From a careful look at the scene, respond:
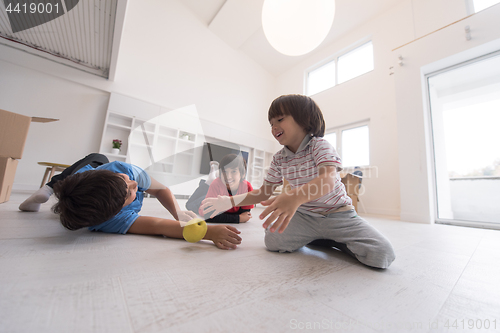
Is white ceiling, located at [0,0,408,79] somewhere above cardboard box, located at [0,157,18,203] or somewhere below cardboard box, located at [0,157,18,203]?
above

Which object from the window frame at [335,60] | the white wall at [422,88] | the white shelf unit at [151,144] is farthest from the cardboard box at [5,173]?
the window frame at [335,60]

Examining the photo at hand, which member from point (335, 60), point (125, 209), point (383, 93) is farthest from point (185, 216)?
point (335, 60)

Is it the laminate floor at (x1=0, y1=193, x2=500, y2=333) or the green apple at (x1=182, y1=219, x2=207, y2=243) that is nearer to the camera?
the laminate floor at (x1=0, y1=193, x2=500, y2=333)

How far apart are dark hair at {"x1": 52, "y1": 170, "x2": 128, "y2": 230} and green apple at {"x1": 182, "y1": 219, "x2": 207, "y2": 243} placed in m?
0.24

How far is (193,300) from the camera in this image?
322 mm

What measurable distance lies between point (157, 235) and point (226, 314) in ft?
2.06

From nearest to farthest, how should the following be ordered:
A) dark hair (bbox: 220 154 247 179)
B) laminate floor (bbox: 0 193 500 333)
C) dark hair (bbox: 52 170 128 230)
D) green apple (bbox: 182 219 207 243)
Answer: laminate floor (bbox: 0 193 500 333)
dark hair (bbox: 52 170 128 230)
green apple (bbox: 182 219 207 243)
dark hair (bbox: 220 154 247 179)

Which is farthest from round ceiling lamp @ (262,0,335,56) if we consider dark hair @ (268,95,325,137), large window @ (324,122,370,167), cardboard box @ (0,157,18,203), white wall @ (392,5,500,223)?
cardboard box @ (0,157,18,203)

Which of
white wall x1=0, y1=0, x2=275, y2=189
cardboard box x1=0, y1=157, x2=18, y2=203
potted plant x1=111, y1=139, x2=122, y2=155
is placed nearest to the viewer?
cardboard box x1=0, y1=157, x2=18, y2=203

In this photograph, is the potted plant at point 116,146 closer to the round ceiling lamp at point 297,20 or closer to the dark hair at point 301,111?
the round ceiling lamp at point 297,20

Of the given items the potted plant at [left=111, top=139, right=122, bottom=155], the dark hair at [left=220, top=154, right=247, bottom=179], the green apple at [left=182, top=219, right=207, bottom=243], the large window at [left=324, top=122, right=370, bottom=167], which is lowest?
the green apple at [left=182, top=219, right=207, bottom=243]

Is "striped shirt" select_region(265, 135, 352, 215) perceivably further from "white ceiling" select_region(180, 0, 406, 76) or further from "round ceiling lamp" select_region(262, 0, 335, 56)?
A: "white ceiling" select_region(180, 0, 406, 76)

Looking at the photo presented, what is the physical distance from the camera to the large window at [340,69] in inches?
143

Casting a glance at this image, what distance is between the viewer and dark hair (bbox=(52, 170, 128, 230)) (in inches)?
23.6
